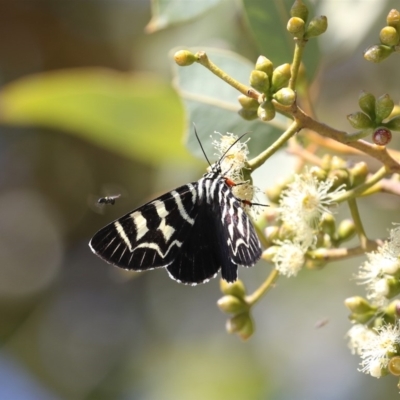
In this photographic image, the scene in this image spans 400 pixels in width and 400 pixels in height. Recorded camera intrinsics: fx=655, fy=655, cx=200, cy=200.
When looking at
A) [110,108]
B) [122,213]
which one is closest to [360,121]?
[110,108]

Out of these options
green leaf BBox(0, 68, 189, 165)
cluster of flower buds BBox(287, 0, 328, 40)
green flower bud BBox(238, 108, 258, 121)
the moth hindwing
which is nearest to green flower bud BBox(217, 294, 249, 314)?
the moth hindwing

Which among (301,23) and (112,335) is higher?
(301,23)

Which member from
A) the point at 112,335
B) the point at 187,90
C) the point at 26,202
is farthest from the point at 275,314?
the point at 187,90

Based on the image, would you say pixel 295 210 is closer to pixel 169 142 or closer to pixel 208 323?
pixel 169 142

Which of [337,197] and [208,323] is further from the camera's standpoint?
[208,323]

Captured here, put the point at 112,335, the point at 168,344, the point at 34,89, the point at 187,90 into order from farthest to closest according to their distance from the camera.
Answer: the point at 112,335
the point at 168,344
the point at 34,89
the point at 187,90

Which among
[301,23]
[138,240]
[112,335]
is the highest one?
[301,23]
